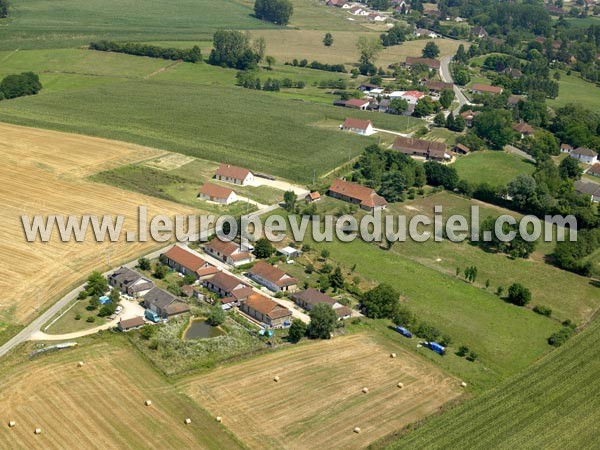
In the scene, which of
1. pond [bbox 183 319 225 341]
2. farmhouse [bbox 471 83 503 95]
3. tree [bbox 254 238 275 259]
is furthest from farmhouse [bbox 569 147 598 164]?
pond [bbox 183 319 225 341]

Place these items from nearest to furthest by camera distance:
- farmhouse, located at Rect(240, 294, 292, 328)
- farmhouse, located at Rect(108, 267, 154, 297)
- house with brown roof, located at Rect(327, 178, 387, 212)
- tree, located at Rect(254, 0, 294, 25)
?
farmhouse, located at Rect(240, 294, 292, 328) → farmhouse, located at Rect(108, 267, 154, 297) → house with brown roof, located at Rect(327, 178, 387, 212) → tree, located at Rect(254, 0, 294, 25)

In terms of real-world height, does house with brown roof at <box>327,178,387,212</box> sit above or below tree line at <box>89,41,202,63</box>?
below

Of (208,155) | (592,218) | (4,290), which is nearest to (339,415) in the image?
(4,290)

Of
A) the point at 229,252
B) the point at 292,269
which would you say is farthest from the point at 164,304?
the point at 292,269

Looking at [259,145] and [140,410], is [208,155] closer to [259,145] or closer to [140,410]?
[259,145]

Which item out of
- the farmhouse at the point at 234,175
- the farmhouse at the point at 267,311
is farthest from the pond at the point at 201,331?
the farmhouse at the point at 234,175

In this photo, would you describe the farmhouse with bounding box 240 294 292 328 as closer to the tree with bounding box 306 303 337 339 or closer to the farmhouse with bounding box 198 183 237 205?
the tree with bounding box 306 303 337 339

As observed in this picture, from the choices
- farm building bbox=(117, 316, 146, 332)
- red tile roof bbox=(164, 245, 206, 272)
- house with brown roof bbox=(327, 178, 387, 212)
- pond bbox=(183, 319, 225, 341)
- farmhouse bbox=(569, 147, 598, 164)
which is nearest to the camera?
farm building bbox=(117, 316, 146, 332)

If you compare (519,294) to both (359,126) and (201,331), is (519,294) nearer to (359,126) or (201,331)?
(201,331)
